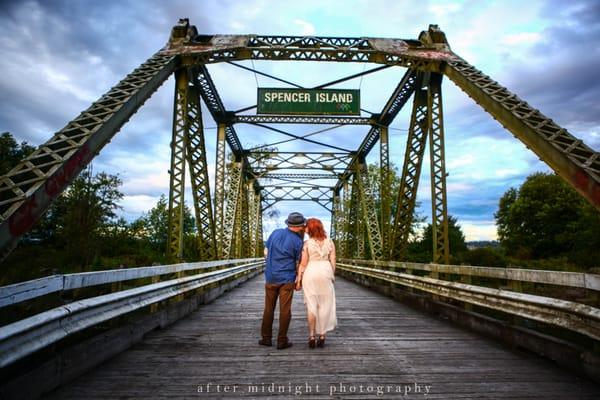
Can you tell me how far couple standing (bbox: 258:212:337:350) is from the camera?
4.76 m

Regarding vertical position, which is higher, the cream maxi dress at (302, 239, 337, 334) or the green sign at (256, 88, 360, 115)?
the green sign at (256, 88, 360, 115)

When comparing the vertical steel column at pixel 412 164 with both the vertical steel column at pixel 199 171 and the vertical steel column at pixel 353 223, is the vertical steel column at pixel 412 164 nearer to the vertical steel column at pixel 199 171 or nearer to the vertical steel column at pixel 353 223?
the vertical steel column at pixel 199 171

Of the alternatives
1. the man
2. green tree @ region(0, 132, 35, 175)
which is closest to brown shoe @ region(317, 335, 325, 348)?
the man

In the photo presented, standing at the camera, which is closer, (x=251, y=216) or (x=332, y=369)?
(x=332, y=369)

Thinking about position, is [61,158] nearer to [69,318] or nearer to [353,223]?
[69,318]

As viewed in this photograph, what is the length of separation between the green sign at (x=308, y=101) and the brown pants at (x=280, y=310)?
927cm

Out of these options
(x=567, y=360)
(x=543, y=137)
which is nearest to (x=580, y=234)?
(x=543, y=137)

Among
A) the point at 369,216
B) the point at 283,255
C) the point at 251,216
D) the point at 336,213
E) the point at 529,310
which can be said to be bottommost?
the point at 529,310

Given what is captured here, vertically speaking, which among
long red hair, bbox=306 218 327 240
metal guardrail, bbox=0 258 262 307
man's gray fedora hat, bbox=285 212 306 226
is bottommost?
metal guardrail, bbox=0 258 262 307

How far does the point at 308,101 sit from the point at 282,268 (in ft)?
30.7

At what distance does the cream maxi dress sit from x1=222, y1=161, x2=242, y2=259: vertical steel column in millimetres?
12125

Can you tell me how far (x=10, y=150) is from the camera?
34438mm

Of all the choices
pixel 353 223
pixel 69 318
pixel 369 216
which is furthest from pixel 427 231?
pixel 69 318

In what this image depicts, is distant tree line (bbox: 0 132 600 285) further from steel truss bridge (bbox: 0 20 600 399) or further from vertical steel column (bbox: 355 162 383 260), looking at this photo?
steel truss bridge (bbox: 0 20 600 399)
